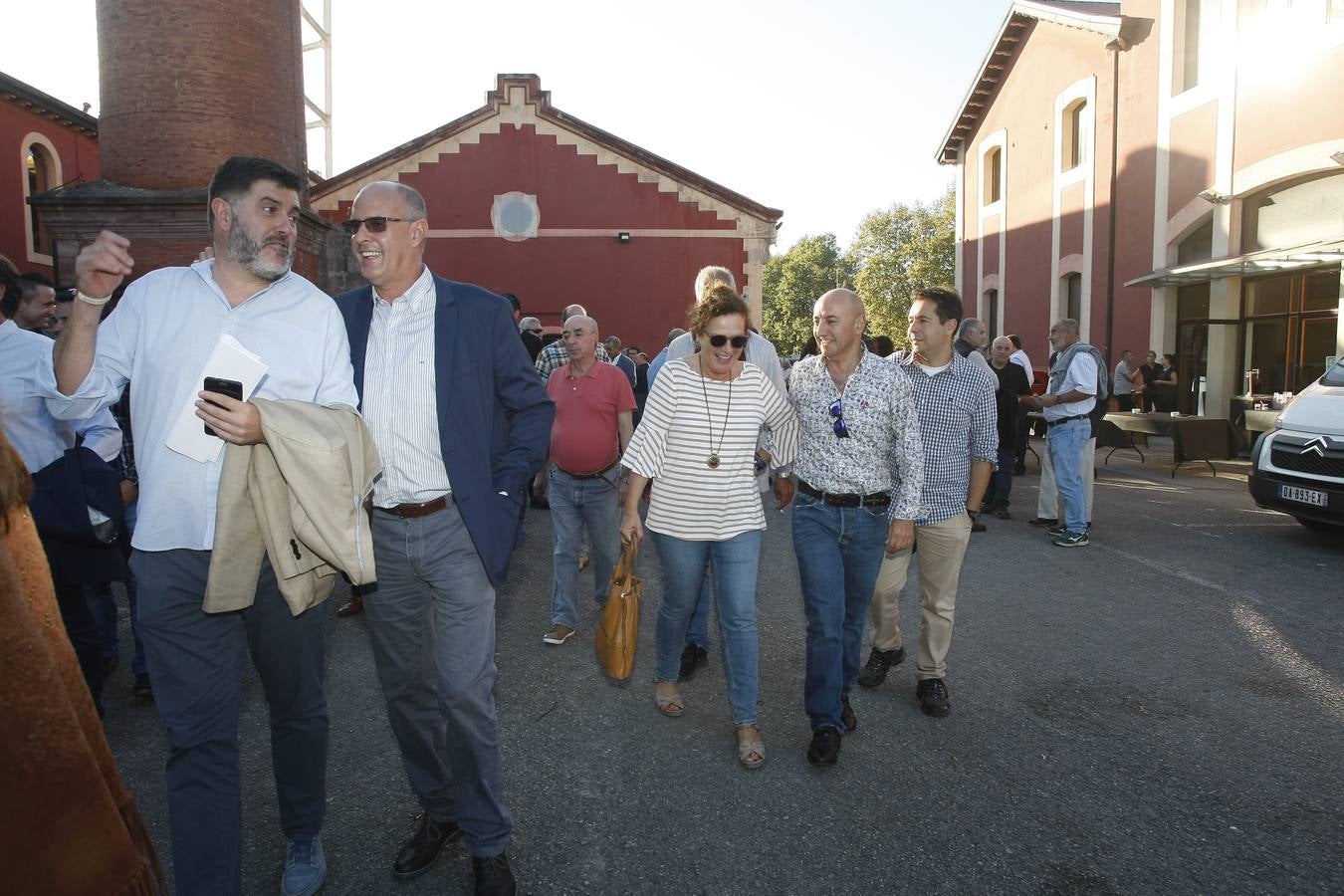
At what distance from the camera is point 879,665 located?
4.73m

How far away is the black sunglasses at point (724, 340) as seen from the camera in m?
3.78

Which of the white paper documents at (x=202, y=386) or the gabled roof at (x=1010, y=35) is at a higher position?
the gabled roof at (x=1010, y=35)

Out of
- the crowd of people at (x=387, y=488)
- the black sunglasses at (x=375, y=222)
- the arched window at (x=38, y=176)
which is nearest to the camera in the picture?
the crowd of people at (x=387, y=488)

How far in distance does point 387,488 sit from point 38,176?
26682 mm

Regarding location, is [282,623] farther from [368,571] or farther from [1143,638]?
[1143,638]

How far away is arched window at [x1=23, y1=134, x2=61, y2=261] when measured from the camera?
2247 cm

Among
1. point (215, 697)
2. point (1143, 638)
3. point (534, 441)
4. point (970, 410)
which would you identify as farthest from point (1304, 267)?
point (215, 697)

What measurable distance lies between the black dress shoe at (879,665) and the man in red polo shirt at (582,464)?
1655mm

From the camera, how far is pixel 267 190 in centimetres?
257

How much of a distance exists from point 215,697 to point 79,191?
9865 mm

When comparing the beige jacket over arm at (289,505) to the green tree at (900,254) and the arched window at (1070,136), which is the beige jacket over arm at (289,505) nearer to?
the arched window at (1070,136)

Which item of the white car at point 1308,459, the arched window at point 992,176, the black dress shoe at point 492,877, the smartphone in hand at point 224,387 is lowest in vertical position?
the black dress shoe at point 492,877

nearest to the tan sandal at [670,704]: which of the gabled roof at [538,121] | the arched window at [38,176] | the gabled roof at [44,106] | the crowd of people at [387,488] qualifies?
the crowd of people at [387,488]

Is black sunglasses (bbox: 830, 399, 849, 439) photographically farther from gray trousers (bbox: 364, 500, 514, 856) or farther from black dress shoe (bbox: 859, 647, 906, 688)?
gray trousers (bbox: 364, 500, 514, 856)
